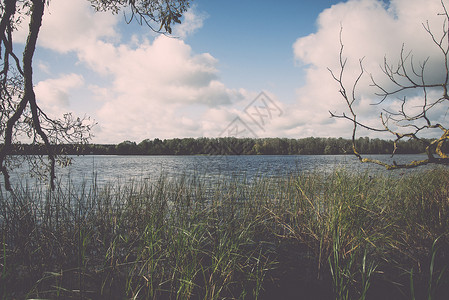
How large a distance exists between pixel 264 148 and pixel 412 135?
7430 centimetres

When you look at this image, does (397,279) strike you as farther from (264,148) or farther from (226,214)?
(264,148)

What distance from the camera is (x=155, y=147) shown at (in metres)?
80.9

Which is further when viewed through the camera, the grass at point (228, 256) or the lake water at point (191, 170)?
the lake water at point (191, 170)

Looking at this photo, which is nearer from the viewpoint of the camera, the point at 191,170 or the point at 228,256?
the point at 228,256

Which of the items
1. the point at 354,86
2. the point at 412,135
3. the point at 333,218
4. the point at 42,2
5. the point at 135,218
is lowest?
the point at 135,218

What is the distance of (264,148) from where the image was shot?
7612cm

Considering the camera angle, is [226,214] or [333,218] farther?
[226,214]

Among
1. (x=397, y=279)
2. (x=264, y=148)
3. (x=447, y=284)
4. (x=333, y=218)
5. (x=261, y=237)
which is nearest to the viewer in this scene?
(x=447, y=284)

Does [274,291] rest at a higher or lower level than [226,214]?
lower

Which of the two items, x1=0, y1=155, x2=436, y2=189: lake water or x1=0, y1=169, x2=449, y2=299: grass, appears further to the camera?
x1=0, y1=155, x2=436, y2=189: lake water

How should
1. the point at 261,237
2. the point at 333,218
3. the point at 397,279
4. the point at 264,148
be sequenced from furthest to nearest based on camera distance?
the point at 264,148, the point at 261,237, the point at 333,218, the point at 397,279

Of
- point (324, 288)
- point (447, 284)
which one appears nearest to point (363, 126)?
point (324, 288)

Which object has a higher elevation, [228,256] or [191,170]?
[228,256]

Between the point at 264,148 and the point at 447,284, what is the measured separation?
2898 inches
